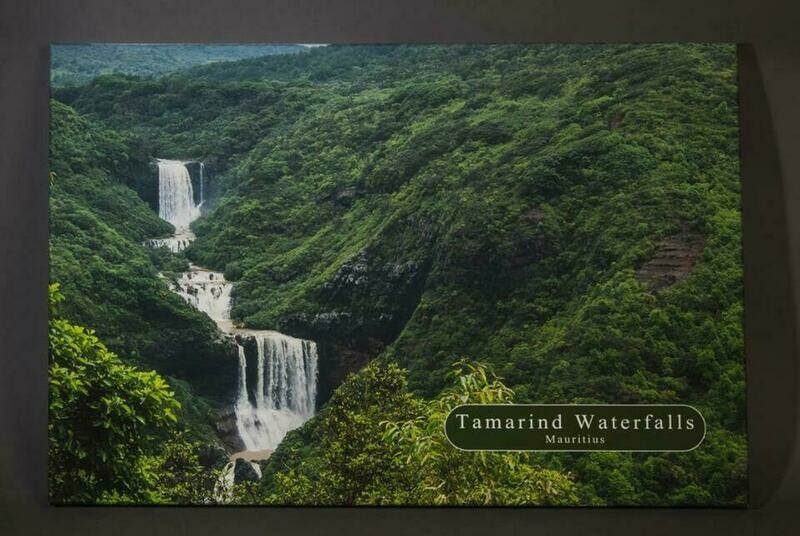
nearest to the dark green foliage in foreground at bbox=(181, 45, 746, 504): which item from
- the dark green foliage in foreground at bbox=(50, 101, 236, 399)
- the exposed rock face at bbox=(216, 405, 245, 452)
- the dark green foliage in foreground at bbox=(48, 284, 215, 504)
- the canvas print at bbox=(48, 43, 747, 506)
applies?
the canvas print at bbox=(48, 43, 747, 506)

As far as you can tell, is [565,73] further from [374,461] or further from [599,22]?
[374,461]

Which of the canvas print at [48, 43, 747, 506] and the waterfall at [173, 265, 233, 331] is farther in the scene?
the waterfall at [173, 265, 233, 331]

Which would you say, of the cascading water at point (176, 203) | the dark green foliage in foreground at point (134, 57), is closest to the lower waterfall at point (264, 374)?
the cascading water at point (176, 203)

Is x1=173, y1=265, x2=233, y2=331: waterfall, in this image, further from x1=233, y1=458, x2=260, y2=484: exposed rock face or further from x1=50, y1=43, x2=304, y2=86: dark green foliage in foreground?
x1=50, y1=43, x2=304, y2=86: dark green foliage in foreground

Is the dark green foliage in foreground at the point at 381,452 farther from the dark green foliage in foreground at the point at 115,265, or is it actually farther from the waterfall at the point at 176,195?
the waterfall at the point at 176,195

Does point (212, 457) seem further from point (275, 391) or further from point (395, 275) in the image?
point (395, 275)

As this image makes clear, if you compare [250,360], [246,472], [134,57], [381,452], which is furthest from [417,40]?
[246,472]
